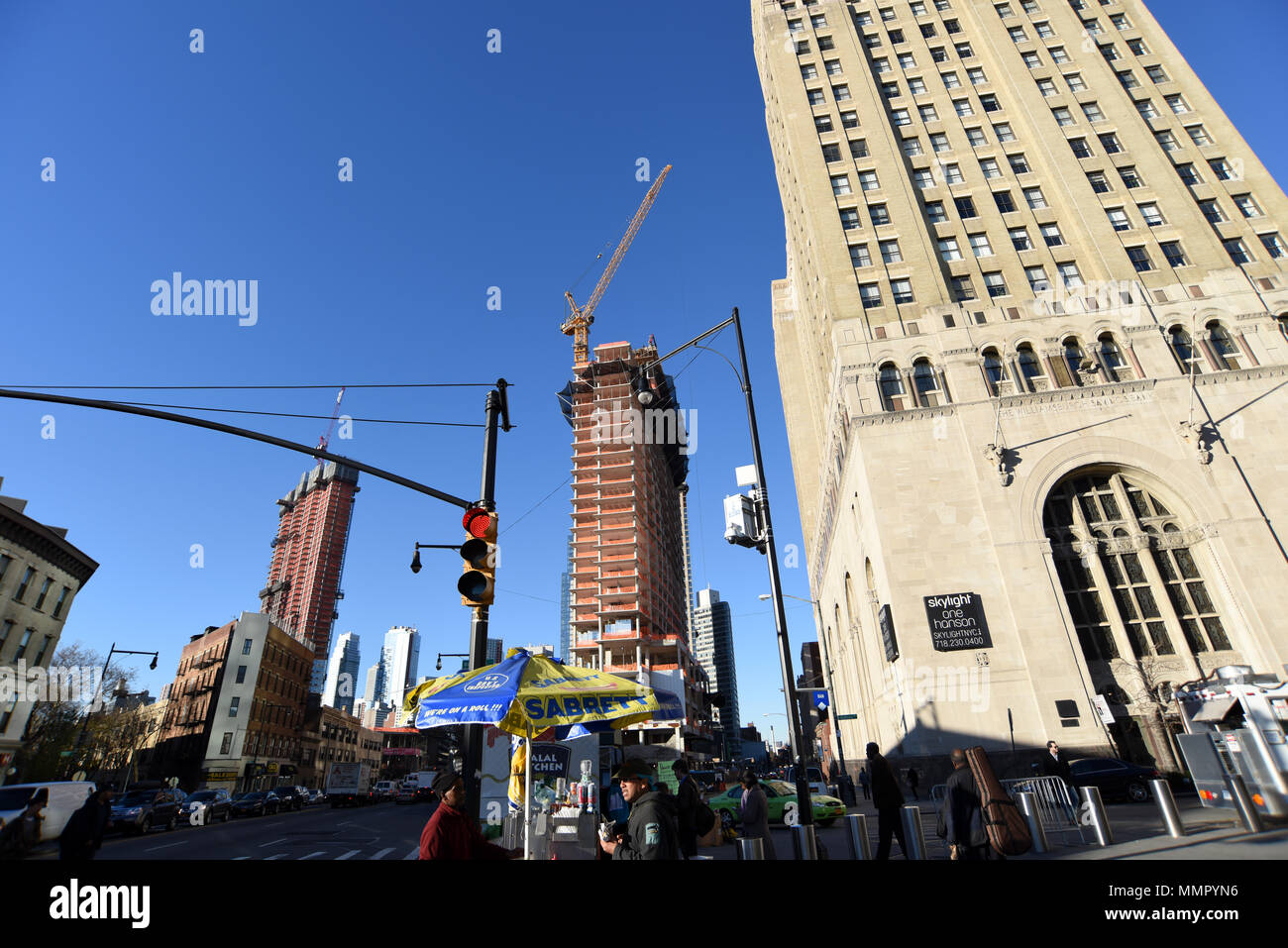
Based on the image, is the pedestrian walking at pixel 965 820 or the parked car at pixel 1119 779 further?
the parked car at pixel 1119 779

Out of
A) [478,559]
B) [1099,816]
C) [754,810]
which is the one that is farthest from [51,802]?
[1099,816]

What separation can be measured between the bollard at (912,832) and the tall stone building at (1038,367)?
17.6 m

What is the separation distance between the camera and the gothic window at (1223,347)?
29.4m

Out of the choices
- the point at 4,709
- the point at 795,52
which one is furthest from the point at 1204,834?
the point at 4,709

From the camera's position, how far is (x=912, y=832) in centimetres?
941

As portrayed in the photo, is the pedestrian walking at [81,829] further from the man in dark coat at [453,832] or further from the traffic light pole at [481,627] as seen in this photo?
the man in dark coat at [453,832]

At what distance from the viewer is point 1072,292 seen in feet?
106

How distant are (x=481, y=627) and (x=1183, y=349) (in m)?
38.4

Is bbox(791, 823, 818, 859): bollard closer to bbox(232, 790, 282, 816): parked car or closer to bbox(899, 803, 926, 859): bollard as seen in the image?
bbox(899, 803, 926, 859): bollard

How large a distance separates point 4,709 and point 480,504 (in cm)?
5542

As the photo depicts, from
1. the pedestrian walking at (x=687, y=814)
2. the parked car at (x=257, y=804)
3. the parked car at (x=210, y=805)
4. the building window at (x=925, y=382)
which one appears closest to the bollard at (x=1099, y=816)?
the pedestrian walking at (x=687, y=814)

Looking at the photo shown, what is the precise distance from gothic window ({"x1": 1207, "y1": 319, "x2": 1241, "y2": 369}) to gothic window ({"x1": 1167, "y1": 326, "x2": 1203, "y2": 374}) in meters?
1.07

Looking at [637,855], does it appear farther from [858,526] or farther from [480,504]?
[858,526]

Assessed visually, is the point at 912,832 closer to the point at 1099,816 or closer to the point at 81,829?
the point at 1099,816
